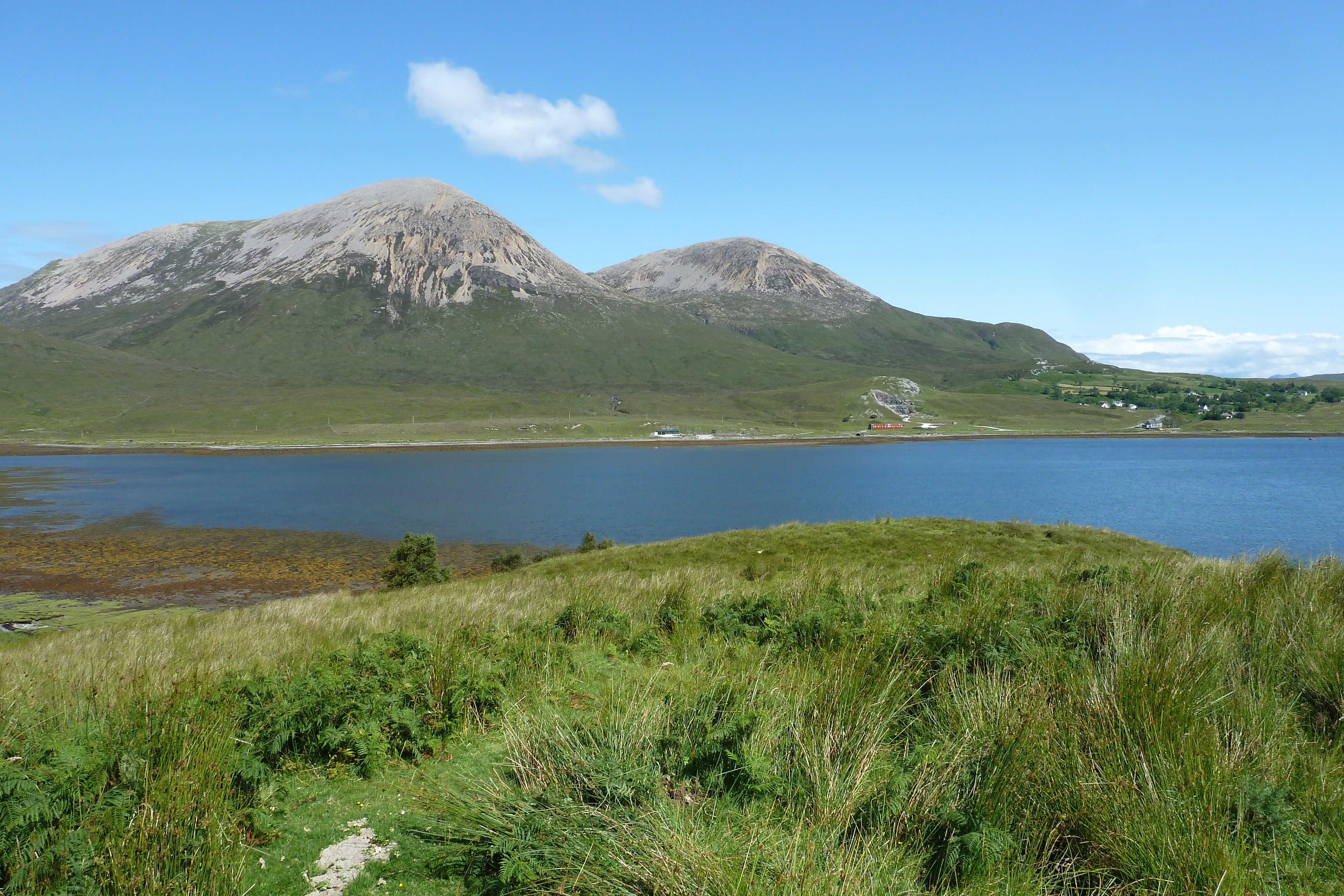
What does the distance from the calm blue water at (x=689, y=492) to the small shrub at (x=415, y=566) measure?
19132 millimetres

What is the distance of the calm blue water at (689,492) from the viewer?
183ft

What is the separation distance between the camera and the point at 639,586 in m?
12.3

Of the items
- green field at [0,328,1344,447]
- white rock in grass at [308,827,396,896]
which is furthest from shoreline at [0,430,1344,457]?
white rock in grass at [308,827,396,896]

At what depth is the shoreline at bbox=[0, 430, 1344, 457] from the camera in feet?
400

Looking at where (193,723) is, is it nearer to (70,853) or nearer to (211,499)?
(70,853)

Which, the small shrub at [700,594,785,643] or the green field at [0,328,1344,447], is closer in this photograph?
the small shrub at [700,594,785,643]

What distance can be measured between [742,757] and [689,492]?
71989 mm

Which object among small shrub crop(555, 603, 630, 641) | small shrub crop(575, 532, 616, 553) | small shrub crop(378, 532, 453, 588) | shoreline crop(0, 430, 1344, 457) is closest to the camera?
small shrub crop(555, 603, 630, 641)

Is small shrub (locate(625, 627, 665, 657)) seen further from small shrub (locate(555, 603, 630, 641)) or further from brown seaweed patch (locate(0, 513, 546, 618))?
brown seaweed patch (locate(0, 513, 546, 618))

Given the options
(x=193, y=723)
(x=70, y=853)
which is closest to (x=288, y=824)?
(x=193, y=723)

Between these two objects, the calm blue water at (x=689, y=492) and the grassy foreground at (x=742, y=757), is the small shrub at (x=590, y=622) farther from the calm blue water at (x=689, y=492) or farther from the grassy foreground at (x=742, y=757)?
the calm blue water at (x=689, y=492)

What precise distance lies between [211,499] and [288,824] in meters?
76.7

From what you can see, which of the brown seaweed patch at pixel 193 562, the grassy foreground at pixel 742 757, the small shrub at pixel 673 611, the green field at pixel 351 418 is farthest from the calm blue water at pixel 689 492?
the grassy foreground at pixel 742 757

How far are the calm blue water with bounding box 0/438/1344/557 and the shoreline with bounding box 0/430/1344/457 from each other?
7.84 metres
